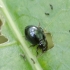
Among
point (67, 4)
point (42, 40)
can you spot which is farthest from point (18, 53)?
point (67, 4)

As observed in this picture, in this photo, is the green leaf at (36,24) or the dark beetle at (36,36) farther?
the dark beetle at (36,36)

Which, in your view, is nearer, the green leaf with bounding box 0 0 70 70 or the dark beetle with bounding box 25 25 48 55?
the green leaf with bounding box 0 0 70 70

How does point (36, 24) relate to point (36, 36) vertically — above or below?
above
